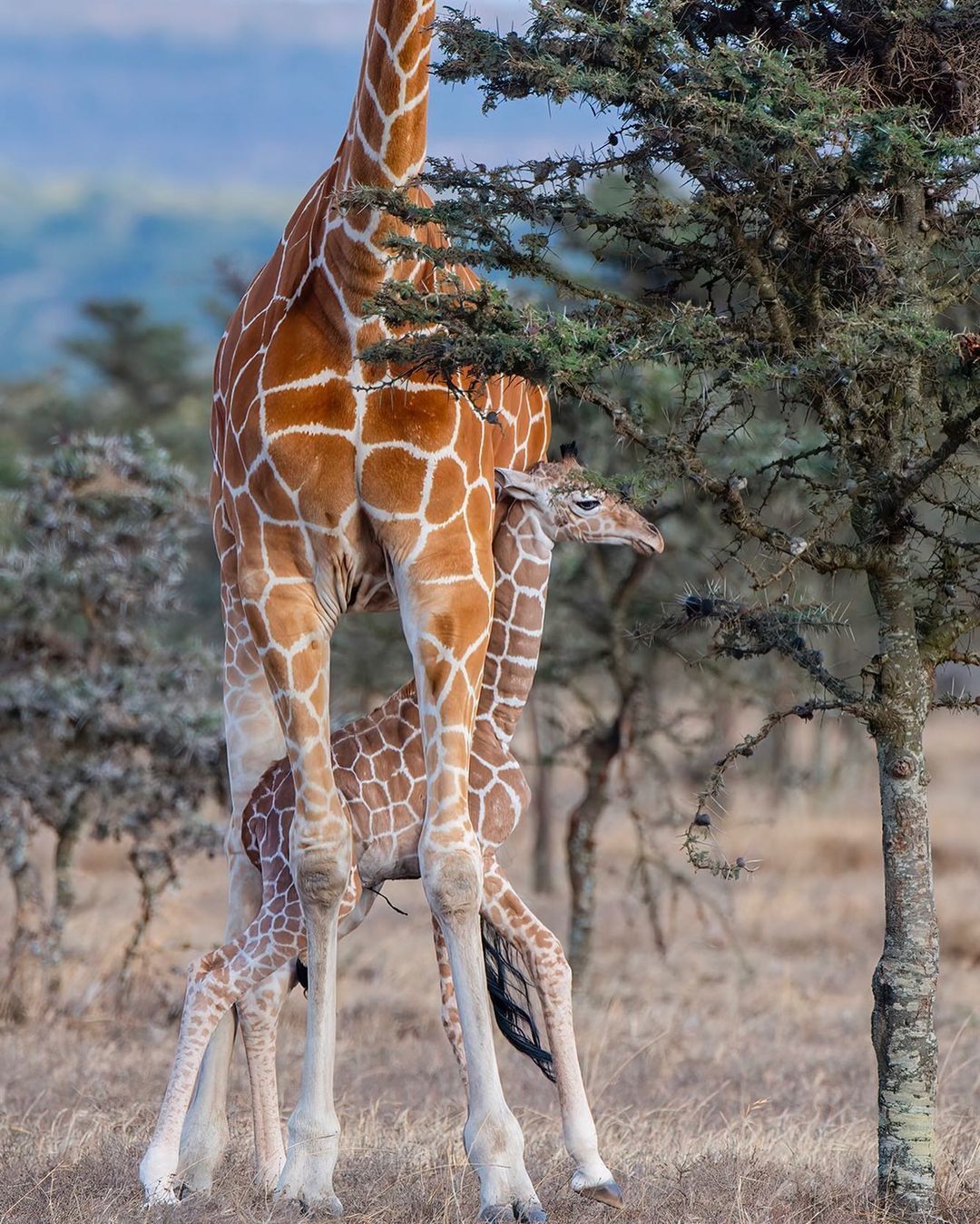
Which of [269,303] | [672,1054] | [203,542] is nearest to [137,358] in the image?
[203,542]

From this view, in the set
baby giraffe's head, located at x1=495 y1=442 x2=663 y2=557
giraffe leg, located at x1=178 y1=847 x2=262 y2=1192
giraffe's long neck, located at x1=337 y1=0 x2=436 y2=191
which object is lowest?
giraffe leg, located at x1=178 y1=847 x2=262 y2=1192

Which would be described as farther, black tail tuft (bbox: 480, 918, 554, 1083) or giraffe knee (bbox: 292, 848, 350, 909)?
black tail tuft (bbox: 480, 918, 554, 1083)

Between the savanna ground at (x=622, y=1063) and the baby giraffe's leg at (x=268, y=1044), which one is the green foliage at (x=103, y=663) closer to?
the savanna ground at (x=622, y=1063)

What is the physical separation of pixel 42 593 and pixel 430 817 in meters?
5.33

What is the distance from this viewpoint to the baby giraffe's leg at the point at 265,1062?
5531mm

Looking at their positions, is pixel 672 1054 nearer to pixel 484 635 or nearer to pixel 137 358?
pixel 484 635

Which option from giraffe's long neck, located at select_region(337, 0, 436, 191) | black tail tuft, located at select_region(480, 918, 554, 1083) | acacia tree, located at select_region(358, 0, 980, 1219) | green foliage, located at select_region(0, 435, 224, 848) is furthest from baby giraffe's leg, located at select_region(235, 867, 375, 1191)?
green foliage, located at select_region(0, 435, 224, 848)

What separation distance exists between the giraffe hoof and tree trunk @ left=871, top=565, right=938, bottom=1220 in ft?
2.85

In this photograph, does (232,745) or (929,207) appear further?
(232,745)

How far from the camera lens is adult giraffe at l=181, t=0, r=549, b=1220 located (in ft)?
17.1

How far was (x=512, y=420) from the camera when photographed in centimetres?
625

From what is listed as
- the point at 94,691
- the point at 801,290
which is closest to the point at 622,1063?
the point at 94,691

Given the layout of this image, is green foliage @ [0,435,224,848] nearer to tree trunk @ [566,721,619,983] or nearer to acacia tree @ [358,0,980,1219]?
tree trunk @ [566,721,619,983]

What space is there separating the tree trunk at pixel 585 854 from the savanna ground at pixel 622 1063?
0.42 meters
